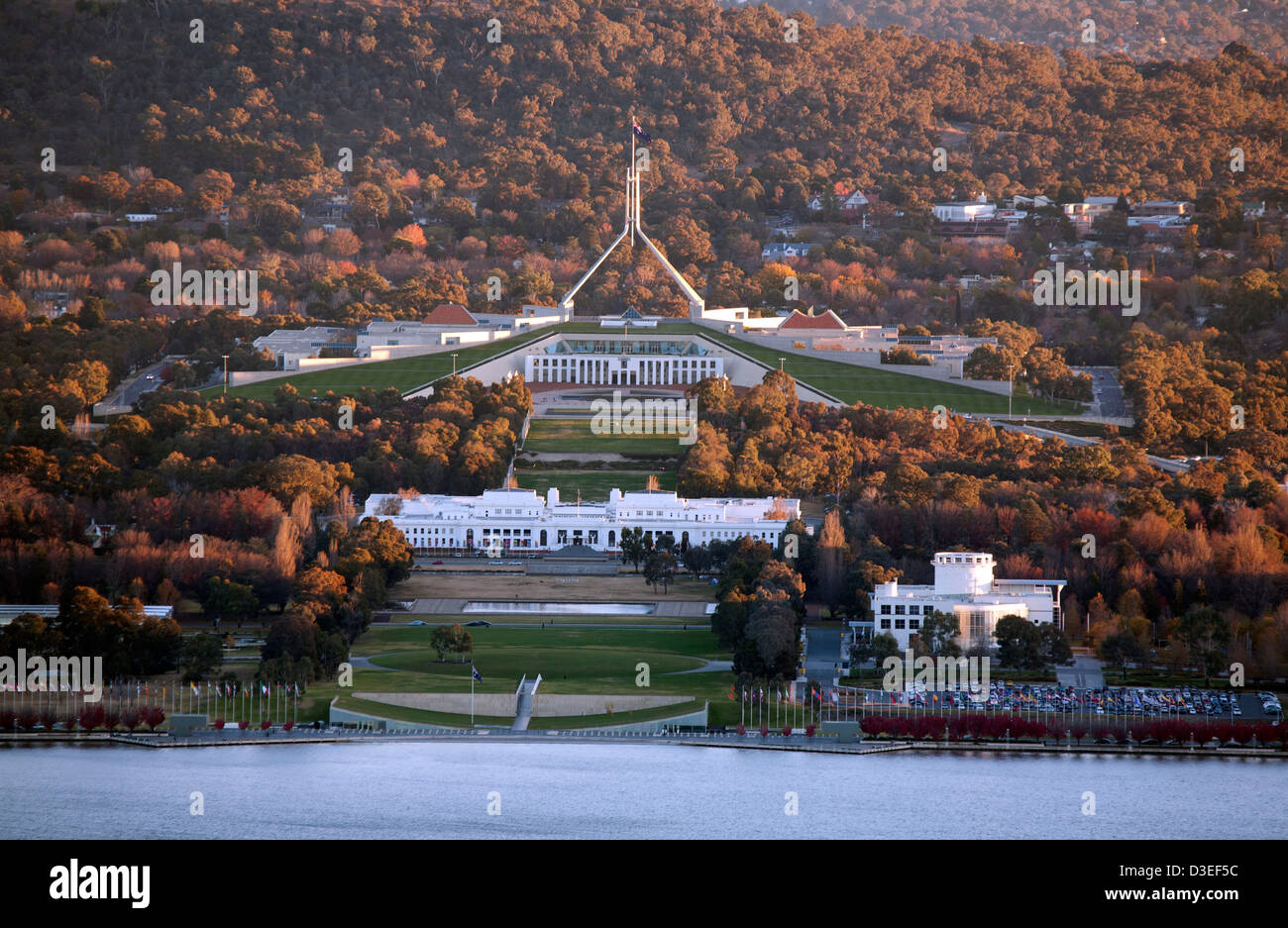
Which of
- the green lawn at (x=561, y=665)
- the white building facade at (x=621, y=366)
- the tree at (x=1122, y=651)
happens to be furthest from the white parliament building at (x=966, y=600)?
the white building facade at (x=621, y=366)

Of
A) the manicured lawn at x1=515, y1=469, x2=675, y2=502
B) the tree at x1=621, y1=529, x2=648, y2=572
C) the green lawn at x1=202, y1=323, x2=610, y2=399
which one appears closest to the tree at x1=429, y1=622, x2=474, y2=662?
the tree at x1=621, y1=529, x2=648, y2=572

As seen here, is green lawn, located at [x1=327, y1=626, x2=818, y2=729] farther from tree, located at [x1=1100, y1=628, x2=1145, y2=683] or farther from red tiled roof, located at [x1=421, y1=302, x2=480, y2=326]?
red tiled roof, located at [x1=421, y1=302, x2=480, y2=326]

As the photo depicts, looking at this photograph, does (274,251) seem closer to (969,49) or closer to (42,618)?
(969,49)

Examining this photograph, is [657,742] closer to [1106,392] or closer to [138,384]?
[1106,392]

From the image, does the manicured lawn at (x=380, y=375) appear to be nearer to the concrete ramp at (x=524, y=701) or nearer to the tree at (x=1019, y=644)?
the concrete ramp at (x=524, y=701)

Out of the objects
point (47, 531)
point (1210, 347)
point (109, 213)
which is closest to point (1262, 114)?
point (1210, 347)

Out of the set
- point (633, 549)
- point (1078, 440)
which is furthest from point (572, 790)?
point (1078, 440)
